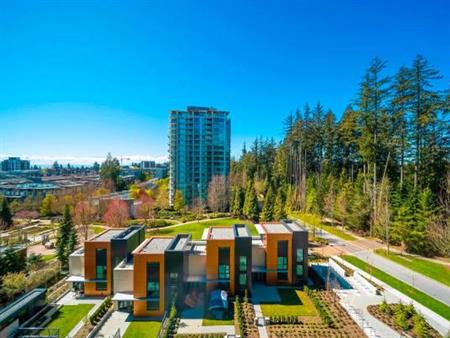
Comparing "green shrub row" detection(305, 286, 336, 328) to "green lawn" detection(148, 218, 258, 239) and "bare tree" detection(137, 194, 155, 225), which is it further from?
"bare tree" detection(137, 194, 155, 225)

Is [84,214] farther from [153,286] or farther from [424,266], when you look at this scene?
[424,266]

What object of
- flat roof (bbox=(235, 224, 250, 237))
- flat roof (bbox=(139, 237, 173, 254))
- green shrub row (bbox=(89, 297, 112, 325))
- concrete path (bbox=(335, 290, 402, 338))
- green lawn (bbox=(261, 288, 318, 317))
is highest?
flat roof (bbox=(235, 224, 250, 237))

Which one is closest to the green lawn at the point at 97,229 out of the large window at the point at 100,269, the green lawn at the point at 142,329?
the large window at the point at 100,269

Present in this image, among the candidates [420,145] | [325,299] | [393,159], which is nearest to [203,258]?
[325,299]

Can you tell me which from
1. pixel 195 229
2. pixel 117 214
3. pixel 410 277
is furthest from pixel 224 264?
pixel 117 214

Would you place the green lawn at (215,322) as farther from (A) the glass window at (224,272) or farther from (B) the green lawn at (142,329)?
(A) the glass window at (224,272)

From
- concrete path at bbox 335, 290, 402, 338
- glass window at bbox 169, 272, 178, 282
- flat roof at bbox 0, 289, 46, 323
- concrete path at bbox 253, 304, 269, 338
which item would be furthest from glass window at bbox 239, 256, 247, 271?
flat roof at bbox 0, 289, 46, 323
